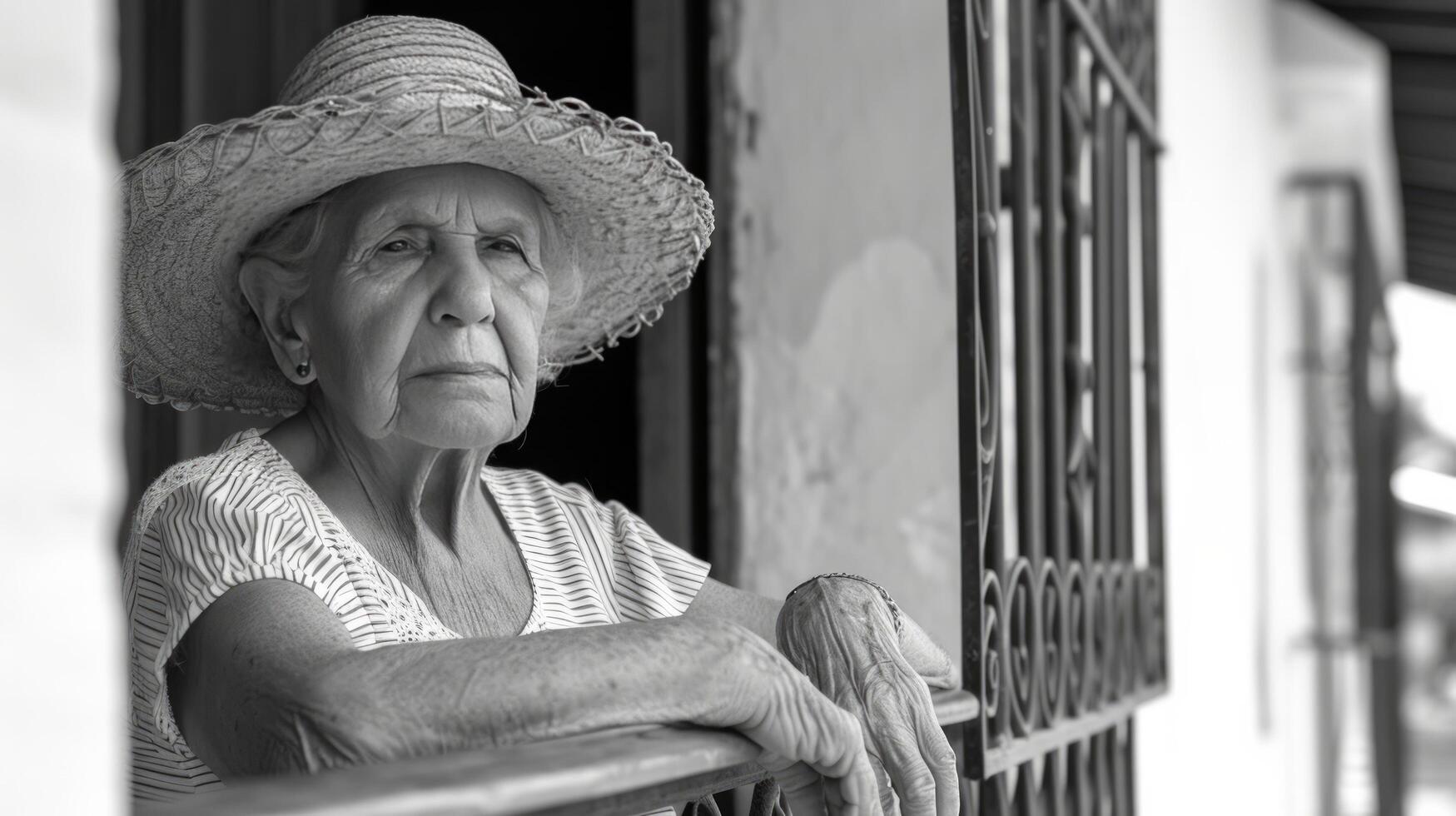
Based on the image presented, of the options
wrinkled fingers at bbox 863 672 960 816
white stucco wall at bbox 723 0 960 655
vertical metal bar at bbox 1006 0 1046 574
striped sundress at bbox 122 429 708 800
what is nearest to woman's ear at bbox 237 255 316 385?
striped sundress at bbox 122 429 708 800

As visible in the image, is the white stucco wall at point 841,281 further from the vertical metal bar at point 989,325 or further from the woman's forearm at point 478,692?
the woman's forearm at point 478,692

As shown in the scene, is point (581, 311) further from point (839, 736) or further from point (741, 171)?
point (839, 736)

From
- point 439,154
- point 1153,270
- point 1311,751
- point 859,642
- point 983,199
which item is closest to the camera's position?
point 859,642

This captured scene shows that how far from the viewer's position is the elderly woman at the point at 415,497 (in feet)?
4.03

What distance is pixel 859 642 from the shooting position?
1.56 m

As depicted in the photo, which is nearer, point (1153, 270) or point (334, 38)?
point (334, 38)

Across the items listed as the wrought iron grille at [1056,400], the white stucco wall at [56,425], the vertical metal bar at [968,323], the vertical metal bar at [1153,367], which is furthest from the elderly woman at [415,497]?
the vertical metal bar at [1153,367]

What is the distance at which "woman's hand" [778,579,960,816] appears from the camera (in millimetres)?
1458

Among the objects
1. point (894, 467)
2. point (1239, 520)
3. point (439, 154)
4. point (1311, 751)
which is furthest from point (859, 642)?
point (1311, 751)

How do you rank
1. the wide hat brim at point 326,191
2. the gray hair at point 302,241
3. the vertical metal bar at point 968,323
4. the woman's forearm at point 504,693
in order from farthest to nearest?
the vertical metal bar at point 968,323 → the gray hair at point 302,241 → the wide hat brim at point 326,191 → the woman's forearm at point 504,693

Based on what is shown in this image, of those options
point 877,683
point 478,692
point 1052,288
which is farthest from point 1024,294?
point 478,692

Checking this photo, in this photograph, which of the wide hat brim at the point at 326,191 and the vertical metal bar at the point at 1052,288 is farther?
the vertical metal bar at the point at 1052,288

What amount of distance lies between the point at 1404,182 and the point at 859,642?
8219 millimetres

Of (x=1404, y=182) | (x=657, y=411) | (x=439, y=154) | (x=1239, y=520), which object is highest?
(x=1404, y=182)
